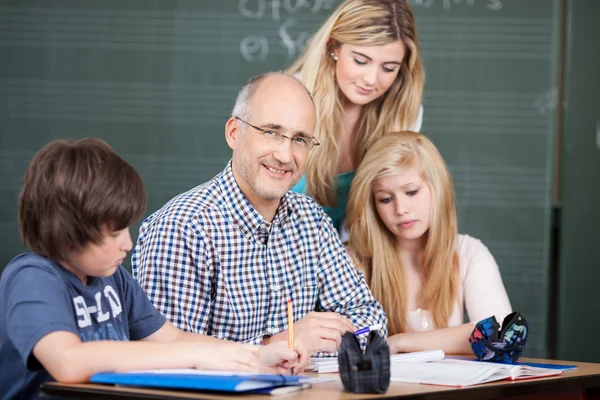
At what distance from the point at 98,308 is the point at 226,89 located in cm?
210

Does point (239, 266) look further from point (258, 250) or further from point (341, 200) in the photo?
point (341, 200)

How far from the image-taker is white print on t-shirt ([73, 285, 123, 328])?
157 centimetres

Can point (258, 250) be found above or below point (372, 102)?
below

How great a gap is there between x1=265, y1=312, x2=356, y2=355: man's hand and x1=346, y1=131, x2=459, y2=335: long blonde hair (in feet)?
1.96

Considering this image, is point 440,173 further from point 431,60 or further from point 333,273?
point 431,60

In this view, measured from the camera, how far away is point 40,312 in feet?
4.72

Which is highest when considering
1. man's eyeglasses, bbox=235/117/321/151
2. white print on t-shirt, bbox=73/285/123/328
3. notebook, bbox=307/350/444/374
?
man's eyeglasses, bbox=235/117/321/151

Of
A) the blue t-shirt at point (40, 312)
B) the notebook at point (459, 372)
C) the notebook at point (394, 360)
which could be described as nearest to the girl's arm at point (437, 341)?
the notebook at point (394, 360)

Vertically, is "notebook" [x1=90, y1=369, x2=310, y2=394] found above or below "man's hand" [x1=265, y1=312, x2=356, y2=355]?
above

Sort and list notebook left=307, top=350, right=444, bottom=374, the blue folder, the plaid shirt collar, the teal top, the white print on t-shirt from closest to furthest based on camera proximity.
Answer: the blue folder, the white print on t-shirt, notebook left=307, top=350, right=444, bottom=374, the plaid shirt collar, the teal top

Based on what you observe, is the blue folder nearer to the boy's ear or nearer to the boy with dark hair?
the boy with dark hair

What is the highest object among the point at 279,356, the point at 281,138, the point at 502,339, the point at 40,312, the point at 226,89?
the point at 226,89

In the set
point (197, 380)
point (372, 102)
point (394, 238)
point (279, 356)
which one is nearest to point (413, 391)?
point (279, 356)

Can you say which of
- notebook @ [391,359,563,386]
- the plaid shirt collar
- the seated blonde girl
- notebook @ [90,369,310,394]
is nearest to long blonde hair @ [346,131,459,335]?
the seated blonde girl
